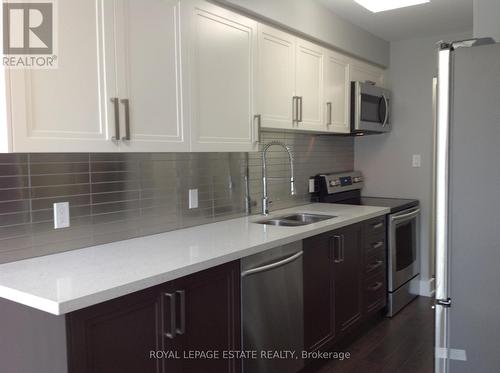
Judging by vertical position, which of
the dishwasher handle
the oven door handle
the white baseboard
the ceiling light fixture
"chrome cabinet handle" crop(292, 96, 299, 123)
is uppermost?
the ceiling light fixture

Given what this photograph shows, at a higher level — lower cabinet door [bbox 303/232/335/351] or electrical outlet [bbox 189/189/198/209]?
electrical outlet [bbox 189/189/198/209]

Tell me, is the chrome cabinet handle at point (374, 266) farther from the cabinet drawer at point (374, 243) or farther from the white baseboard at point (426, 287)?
the white baseboard at point (426, 287)

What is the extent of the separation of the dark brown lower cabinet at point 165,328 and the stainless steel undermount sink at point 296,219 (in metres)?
1.03

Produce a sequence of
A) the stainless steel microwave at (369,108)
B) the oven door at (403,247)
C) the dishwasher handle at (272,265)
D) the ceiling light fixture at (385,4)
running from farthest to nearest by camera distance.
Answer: the stainless steel microwave at (369,108) < the oven door at (403,247) < the ceiling light fixture at (385,4) < the dishwasher handle at (272,265)

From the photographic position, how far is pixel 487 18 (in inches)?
77.0

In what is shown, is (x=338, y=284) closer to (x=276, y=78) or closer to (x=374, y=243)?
(x=374, y=243)

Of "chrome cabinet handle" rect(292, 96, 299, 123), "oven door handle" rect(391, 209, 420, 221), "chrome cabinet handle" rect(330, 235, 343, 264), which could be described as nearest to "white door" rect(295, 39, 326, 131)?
"chrome cabinet handle" rect(292, 96, 299, 123)

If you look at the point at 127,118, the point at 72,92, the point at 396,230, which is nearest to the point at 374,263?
the point at 396,230

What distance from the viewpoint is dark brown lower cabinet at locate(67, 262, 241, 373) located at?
140 centimetres

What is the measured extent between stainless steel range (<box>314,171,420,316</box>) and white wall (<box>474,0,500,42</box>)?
5.72 ft

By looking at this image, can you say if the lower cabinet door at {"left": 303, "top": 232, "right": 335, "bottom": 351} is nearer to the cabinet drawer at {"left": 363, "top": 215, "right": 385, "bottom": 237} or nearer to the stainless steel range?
the cabinet drawer at {"left": 363, "top": 215, "right": 385, "bottom": 237}

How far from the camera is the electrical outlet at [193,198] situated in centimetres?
254

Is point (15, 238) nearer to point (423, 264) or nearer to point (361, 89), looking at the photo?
point (361, 89)

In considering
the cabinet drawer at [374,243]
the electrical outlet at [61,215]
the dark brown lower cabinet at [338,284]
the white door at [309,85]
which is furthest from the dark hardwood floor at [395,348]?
the electrical outlet at [61,215]
